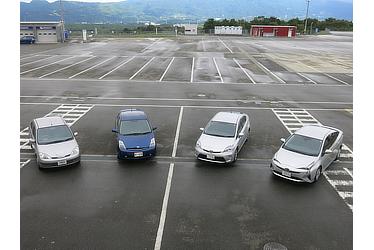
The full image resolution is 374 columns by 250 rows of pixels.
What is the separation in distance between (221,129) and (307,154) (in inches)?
149

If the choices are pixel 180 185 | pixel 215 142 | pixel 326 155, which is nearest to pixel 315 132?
pixel 326 155

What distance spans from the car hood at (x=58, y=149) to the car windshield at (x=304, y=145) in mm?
8513

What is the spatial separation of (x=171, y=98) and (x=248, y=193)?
13.7 meters

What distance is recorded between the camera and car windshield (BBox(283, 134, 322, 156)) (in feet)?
42.9

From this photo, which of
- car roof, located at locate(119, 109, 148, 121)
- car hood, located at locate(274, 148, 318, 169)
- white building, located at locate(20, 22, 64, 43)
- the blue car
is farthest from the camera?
white building, located at locate(20, 22, 64, 43)

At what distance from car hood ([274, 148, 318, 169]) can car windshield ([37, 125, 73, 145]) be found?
854 centimetres

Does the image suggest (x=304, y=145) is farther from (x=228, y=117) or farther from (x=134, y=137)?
(x=134, y=137)

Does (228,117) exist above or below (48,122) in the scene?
above

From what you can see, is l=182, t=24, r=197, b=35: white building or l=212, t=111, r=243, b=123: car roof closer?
l=212, t=111, r=243, b=123: car roof

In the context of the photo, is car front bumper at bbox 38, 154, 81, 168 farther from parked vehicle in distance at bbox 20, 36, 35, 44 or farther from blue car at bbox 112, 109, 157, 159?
parked vehicle in distance at bbox 20, 36, 35, 44

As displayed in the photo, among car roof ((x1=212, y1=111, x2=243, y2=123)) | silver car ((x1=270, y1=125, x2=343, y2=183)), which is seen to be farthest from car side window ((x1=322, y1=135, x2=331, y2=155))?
car roof ((x1=212, y1=111, x2=243, y2=123))

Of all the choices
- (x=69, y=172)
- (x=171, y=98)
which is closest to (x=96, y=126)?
(x=69, y=172)

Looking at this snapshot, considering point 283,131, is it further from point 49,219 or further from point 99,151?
point 49,219

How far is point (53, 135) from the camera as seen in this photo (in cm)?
1427
